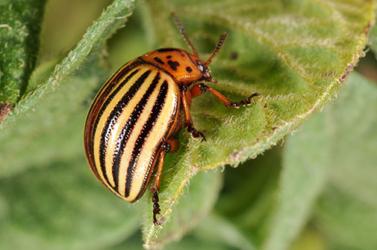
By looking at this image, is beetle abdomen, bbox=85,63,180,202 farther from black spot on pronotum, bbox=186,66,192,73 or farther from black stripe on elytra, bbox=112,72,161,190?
black spot on pronotum, bbox=186,66,192,73

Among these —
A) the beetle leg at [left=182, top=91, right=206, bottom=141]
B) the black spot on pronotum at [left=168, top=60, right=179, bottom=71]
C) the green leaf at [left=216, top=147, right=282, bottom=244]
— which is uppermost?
the black spot on pronotum at [left=168, top=60, right=179, bottom=71]

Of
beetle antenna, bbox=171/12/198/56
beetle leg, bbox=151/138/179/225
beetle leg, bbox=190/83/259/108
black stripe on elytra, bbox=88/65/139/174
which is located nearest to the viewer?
beetle leg, bbox=151/138/179/225

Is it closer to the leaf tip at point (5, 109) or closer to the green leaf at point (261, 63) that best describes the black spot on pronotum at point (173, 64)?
the green leaf at point (261, 63)

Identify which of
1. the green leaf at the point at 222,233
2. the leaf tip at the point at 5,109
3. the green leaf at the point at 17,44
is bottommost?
the green leaf at the point at 222,233

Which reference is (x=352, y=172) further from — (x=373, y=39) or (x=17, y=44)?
(x=17, y=44)

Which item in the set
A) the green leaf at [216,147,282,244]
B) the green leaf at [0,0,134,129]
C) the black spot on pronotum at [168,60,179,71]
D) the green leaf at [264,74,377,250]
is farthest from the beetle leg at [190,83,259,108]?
the green leaf at [216,147,282,244]

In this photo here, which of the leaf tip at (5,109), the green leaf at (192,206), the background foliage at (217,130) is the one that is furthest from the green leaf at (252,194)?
the leaf tip at (5,109)

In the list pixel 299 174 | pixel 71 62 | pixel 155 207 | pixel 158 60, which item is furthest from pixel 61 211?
pixel 71 62
